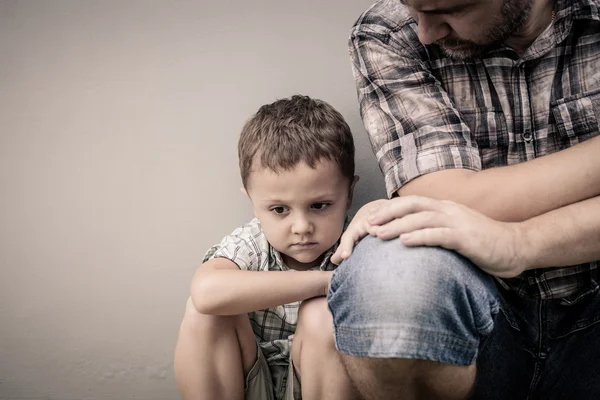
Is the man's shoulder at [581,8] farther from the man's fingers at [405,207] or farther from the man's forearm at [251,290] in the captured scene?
the man's forearm at [251,290]

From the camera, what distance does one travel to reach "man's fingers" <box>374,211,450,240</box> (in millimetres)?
882

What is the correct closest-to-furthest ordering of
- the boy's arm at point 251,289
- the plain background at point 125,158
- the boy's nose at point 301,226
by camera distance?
the boy's arm at point 251,289 → the boy's nose at point 301,226 → the plain background at point 125,158

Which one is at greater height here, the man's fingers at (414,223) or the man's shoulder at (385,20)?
the man's shoulder at (385,20)

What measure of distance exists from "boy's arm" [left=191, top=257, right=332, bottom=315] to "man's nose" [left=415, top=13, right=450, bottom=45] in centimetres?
52

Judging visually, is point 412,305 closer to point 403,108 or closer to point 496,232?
point 496,232

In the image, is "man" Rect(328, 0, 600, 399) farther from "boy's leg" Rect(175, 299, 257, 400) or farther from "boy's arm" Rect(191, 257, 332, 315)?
"boy's leg" Rect(175, 299, 257, 400)

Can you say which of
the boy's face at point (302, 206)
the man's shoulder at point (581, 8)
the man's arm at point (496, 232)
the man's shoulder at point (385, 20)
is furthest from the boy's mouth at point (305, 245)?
the man's shoulder at point (581, 8)

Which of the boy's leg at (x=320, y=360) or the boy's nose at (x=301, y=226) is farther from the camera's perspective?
the boy's nose at (x=301, y=226)

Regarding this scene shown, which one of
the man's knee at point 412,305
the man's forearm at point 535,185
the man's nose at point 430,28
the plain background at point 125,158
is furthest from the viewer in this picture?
the plain background at point 125,158

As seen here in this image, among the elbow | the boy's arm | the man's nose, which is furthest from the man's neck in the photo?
the elbow

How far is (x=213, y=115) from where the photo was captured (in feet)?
4.99

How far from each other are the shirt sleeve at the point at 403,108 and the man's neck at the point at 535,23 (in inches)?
7.4

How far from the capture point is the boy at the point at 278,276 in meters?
1.17

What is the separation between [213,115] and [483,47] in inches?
28.3
